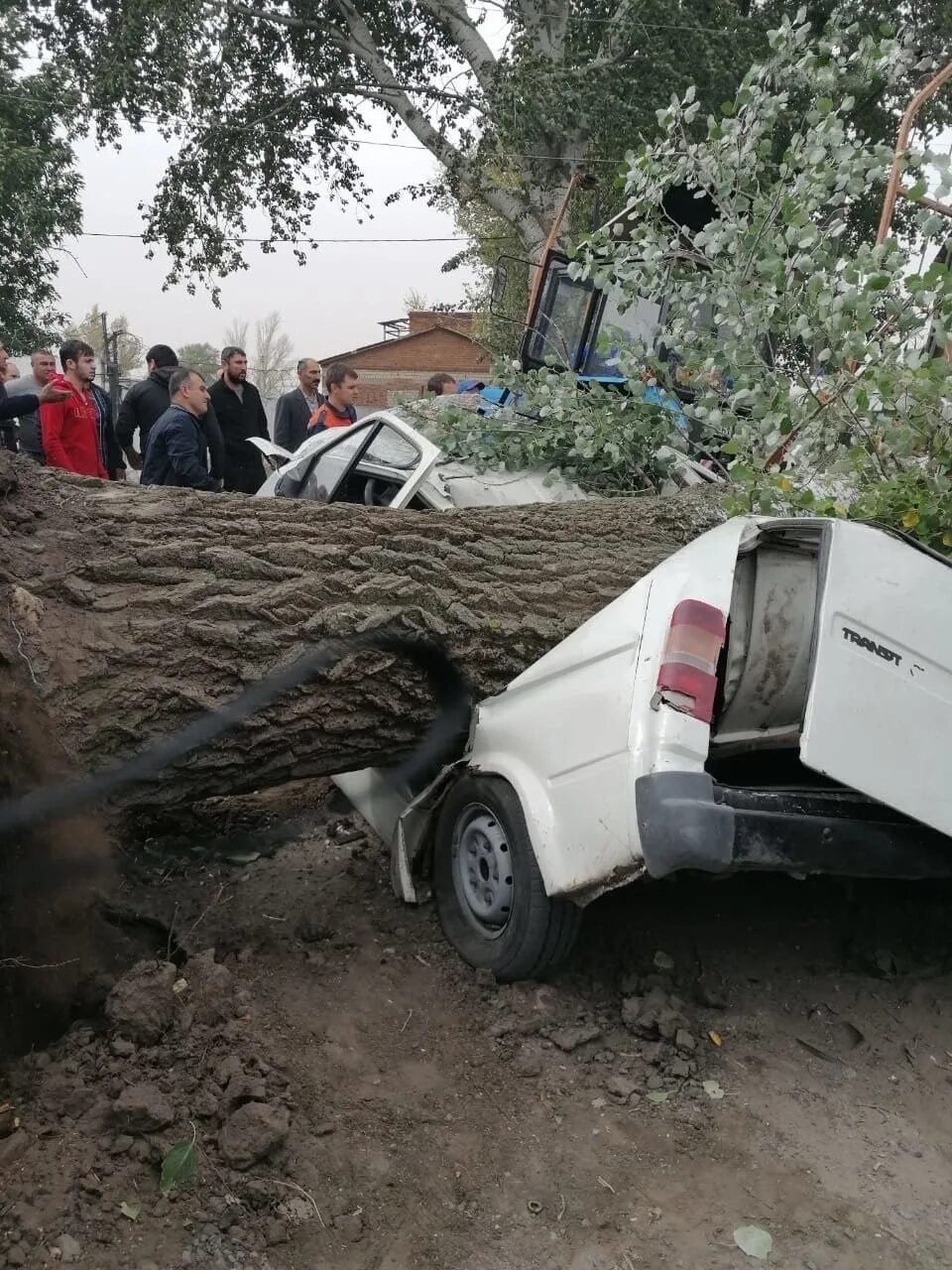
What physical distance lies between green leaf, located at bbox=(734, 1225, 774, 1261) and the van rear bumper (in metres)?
0.83

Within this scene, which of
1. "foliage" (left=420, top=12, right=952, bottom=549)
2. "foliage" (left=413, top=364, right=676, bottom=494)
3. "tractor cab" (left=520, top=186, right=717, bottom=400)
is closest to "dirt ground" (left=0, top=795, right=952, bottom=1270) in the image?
"foliage" (left=420, top=12, right=952, bottom=549)

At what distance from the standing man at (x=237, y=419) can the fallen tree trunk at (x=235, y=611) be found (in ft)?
15.0

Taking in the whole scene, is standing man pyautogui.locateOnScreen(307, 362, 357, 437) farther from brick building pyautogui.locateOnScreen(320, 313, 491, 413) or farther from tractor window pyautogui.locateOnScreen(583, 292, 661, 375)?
brick building pyautogui.locateOnScreen(320, 313, 491, 413)

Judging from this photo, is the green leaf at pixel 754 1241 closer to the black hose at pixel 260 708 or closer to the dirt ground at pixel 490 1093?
the dirt ground at pixel 490 1093

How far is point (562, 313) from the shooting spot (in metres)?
9.16

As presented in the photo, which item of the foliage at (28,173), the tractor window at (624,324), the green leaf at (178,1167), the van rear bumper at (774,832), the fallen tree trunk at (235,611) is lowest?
the green leaf at (178,1167)

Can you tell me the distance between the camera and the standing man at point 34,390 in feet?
23.8

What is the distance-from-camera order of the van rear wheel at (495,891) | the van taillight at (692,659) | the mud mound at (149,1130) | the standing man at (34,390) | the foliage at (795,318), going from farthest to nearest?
1. the standing man at (34,390)
2. the foliage at (795,318)
3. the van rear wheel at (495,891)
4. the van taillight at (692,659)
5. the mud mound at (149,1130)

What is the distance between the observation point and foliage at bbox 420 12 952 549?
405cm

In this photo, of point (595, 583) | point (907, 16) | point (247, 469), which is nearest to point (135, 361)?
point (907, 16)

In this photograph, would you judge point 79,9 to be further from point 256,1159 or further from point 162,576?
point 256,1159

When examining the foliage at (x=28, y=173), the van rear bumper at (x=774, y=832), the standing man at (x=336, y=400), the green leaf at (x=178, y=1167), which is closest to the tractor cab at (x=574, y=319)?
the standing man at (x=336, y=400)

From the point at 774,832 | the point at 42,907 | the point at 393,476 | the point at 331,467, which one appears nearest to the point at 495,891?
the point at 774,832

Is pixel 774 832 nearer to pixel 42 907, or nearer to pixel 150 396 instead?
A: pixel 42 907
